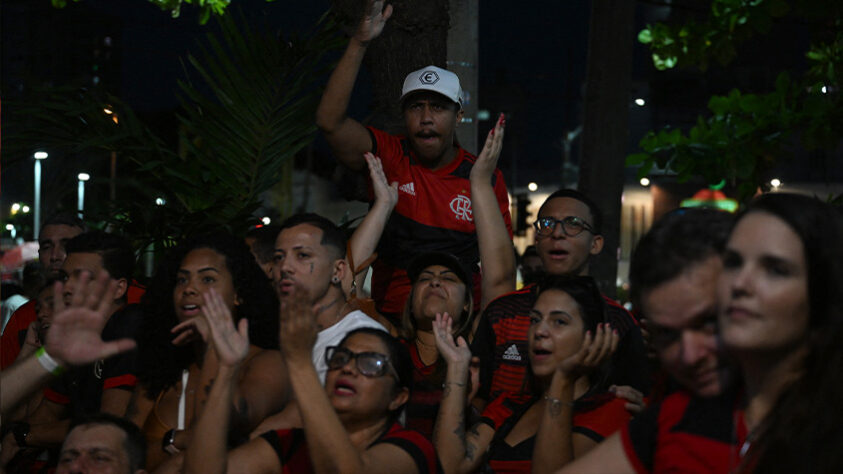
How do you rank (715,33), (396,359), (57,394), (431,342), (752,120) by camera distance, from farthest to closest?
(715,33) < (752,120) < (57,394) < (431,342) < (396,359)

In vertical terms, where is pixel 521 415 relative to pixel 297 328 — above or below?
below

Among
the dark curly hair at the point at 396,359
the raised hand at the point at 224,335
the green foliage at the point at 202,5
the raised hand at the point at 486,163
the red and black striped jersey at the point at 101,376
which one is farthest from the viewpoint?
the green foliage at the point at 202,5

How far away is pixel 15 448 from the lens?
504 cm

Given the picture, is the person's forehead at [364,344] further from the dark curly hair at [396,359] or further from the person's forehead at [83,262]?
the person's forehead at [83,262]

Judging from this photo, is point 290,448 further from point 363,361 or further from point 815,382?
point 815,382

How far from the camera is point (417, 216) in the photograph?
5.46 meters

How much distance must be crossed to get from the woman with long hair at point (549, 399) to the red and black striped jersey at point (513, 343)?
0.17 metres

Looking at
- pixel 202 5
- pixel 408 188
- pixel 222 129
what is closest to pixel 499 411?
pixel 408 188

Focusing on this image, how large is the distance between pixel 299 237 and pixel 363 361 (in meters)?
0.99

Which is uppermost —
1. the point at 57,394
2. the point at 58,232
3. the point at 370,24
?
the point at 370,24

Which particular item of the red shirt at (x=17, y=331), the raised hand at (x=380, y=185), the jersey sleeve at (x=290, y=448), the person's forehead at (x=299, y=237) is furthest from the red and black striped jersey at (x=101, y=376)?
the raised hand at (x=380, y=185)

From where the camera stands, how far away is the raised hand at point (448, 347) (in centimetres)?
423

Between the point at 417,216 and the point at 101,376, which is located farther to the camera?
the point at 417,216

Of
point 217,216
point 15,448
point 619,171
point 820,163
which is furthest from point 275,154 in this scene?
point 820,163
